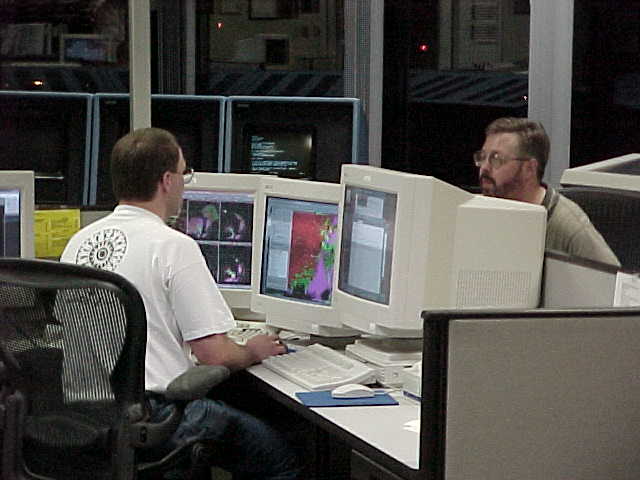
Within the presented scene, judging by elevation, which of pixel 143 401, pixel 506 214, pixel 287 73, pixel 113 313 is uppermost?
pixel 287 73

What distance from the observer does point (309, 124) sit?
16.1 ft

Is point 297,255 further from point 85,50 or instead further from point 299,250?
point 85,50

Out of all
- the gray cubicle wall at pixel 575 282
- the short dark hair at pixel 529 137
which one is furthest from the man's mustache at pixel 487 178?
the gray cubicle wall at pixel 575 282

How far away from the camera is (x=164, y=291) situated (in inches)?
112

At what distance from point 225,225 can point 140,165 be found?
508mm

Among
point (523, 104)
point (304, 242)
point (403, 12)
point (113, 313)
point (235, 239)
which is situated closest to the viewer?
point (113, 313)

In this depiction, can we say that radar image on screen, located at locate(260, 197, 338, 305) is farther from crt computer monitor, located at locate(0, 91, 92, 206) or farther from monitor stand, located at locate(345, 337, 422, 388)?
crt computer monitor, located at locate(0, 91, 92, 206)

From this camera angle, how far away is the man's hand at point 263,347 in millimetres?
3016

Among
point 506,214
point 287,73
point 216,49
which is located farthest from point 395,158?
point 506,214

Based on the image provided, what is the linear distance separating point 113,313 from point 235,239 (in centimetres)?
92

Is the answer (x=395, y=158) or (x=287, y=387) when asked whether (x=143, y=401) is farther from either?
(x=395, y=158)

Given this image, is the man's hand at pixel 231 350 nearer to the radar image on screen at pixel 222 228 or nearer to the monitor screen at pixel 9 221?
the radar image on screen at pixel 222 228

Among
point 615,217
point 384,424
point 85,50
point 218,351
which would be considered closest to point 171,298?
point 218,351

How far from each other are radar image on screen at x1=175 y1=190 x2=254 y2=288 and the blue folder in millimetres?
835
